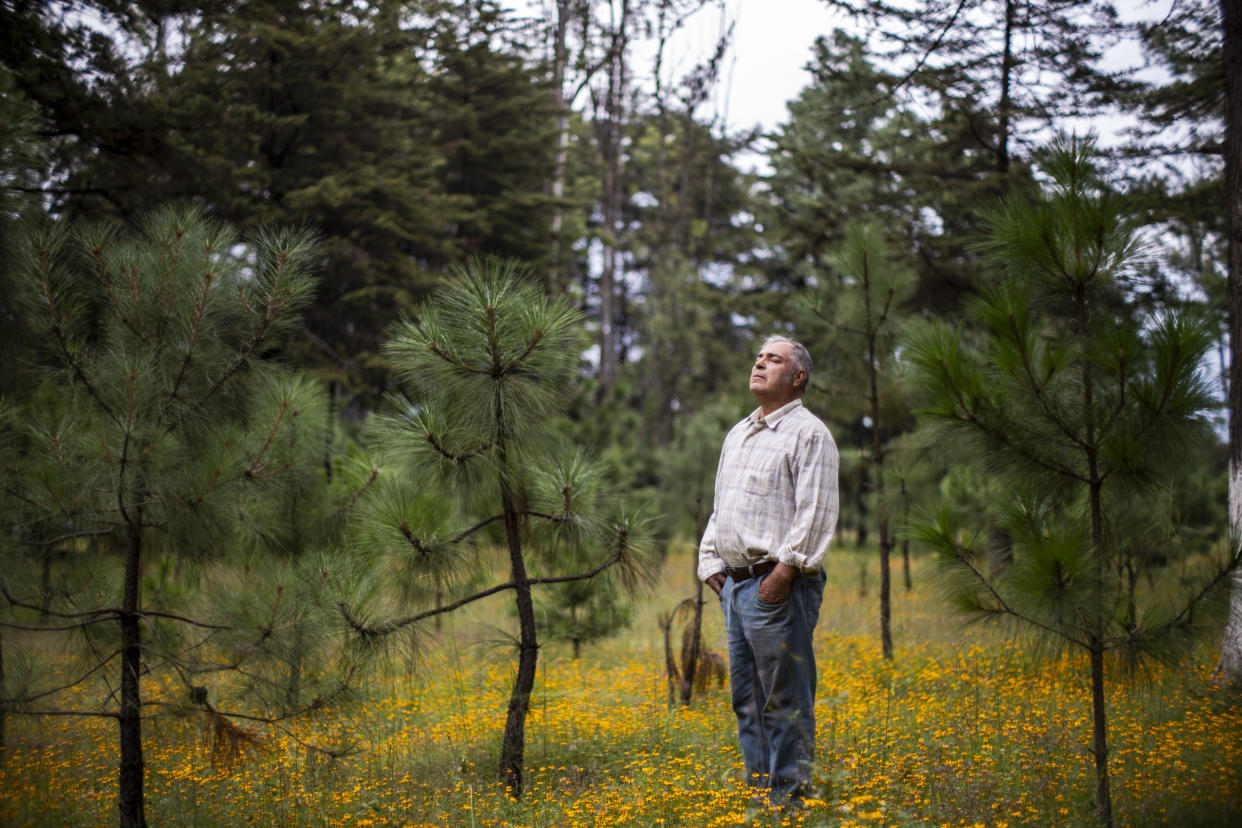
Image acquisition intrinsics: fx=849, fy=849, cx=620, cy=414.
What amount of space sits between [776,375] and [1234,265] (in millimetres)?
3163

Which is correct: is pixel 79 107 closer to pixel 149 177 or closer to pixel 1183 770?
pixel 149 177

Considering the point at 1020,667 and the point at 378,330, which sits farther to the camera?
the point at 378,330

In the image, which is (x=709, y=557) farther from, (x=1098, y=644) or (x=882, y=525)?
(x=882, y=525)

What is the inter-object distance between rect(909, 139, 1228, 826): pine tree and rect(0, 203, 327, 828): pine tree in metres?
3.03

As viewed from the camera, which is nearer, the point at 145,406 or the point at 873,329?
the point at 145,406

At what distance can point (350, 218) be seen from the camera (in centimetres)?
1307

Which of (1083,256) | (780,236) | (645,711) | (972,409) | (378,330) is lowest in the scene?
(645,711)

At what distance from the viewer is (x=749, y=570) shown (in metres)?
3.60

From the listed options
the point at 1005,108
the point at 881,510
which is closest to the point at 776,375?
the point at 881,510

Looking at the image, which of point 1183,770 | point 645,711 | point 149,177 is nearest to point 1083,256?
point 1183,770

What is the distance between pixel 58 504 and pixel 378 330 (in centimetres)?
1143

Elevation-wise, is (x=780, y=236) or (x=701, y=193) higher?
(x=701, y=193)

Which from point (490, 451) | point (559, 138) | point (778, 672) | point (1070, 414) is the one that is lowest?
point (778, 672)

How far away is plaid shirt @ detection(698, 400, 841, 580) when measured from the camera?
134 inches
